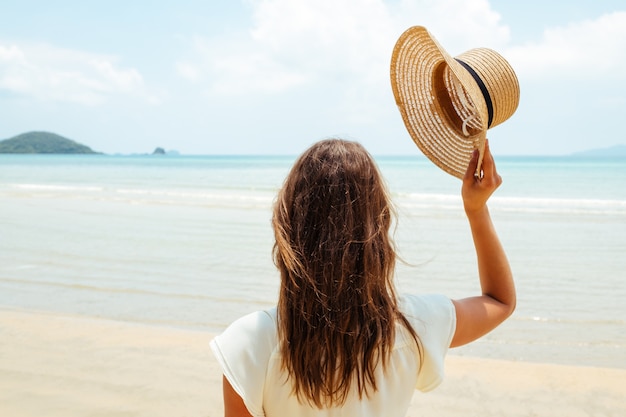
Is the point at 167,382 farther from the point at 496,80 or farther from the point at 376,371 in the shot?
the point at 496,80

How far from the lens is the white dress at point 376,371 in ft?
4.64

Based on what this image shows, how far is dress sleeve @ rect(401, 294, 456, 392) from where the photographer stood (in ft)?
4.88

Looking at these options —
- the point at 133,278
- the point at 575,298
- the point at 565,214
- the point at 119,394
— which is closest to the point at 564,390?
the point at 575,298

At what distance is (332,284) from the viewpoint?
1.45 metres

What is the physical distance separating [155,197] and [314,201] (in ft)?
66.8

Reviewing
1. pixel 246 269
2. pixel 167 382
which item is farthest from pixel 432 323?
pixel 246 269

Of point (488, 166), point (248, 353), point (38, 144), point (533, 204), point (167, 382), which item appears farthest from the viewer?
point (38, 144)

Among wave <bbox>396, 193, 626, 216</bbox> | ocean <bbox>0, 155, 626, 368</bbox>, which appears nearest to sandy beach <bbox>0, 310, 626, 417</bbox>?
ocean <bbox>0, 155, 626, 368</bbox>

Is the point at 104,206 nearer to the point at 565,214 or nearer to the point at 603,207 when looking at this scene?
the point at 565,214

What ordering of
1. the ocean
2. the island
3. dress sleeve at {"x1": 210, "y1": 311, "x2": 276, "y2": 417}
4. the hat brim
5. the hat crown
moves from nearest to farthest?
dress sleeve at {"x1": 210, "y1": 311, "x2": 276, "y2": 417} → the hat crown → the hat brim → the ocean → the island

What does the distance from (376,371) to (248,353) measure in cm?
33

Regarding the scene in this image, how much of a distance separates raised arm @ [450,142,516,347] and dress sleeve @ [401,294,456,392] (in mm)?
34

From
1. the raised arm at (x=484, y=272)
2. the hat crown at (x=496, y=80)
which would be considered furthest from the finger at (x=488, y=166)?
the hat crown at (x=496, y=80)

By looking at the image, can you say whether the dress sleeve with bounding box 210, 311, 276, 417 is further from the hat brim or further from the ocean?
the hat brim
